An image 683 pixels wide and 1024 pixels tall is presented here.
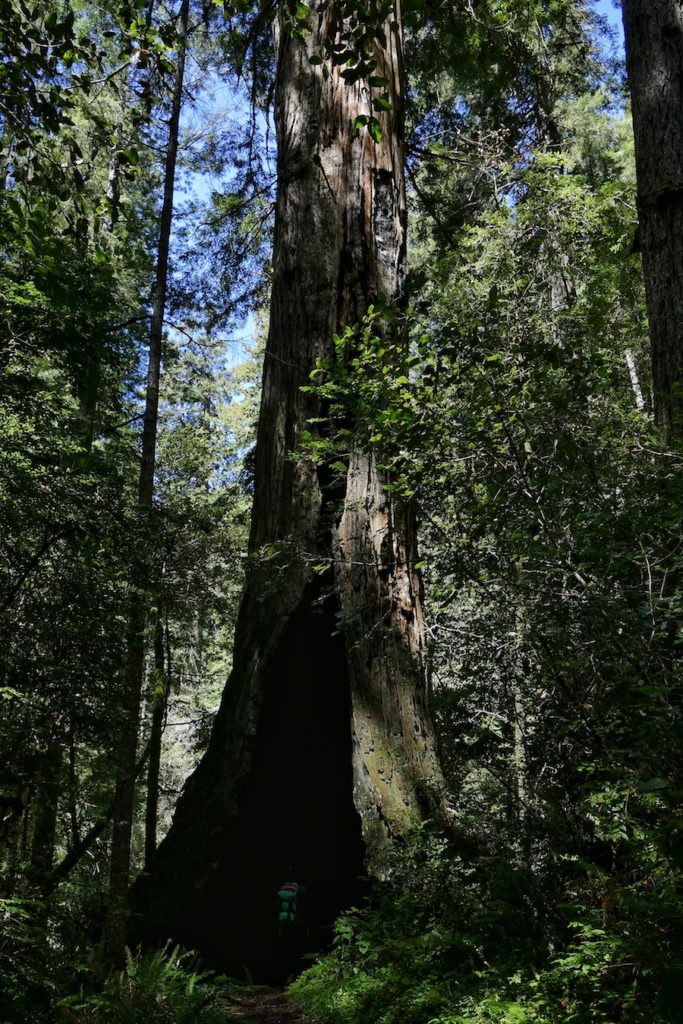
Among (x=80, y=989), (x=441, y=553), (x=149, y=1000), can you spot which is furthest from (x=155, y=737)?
(x=80, y=989)

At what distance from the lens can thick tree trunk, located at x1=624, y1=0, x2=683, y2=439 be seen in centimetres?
429

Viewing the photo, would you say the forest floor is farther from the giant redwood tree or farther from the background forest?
the giant redwood tree

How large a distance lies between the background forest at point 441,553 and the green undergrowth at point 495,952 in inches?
0.6

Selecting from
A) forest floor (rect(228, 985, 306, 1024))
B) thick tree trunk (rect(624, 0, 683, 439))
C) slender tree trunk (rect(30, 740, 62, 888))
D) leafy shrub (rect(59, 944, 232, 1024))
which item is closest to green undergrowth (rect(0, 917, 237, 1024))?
leafy shrub (rect(59, 944, 232, 1024))

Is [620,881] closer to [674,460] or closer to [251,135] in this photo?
[674,460]

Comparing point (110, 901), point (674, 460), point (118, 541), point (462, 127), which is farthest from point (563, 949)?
point (462, 127)

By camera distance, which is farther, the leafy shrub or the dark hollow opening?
the dark hollow opening

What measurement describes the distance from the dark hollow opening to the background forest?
1.80 ft

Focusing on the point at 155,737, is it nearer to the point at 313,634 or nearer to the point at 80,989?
the point at 313,634

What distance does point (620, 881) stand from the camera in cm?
321

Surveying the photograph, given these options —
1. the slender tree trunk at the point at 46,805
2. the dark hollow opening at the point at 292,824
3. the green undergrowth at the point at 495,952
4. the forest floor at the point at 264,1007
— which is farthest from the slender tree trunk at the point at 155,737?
the green undergrowth at the point at 495,952

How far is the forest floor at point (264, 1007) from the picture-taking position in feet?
14.0

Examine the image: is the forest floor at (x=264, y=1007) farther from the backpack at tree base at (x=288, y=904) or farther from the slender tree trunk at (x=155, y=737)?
the slender tree trunk at (x=155, y=737)

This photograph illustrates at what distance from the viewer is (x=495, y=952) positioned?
344 cm
